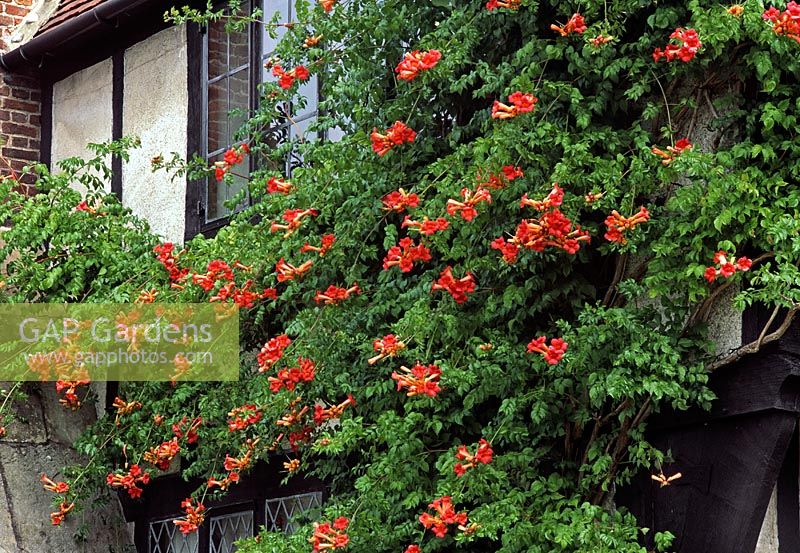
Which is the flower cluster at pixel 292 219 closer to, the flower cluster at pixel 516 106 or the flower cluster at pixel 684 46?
the flower cluster at pixel 516 106

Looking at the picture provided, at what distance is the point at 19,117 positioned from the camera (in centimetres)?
1029

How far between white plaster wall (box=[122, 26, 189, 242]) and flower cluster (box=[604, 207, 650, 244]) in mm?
4007

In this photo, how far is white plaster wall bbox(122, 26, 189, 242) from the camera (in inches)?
360

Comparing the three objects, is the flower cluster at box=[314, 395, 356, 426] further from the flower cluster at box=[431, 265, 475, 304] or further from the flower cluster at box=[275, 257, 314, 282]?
the flower cluster at box=[431, 265, 475, 304]

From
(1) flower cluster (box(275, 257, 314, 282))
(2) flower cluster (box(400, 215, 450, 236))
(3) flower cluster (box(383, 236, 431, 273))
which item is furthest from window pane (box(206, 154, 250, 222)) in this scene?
(2) flower cluster (box(400, 215, 450, 236))

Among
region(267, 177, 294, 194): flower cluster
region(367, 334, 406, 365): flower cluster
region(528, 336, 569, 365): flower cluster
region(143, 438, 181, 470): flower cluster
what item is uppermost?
region(267, 177, 294, 194): flower cluster

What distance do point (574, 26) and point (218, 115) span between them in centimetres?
358

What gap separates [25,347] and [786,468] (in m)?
4.66

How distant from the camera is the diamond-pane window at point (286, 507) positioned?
777 centimetres

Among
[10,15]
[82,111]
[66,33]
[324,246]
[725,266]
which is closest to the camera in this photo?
[725,266]

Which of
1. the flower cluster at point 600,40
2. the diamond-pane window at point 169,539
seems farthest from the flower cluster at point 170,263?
A: the flower cluster at point 600,40

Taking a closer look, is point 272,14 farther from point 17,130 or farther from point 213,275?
point 17,130

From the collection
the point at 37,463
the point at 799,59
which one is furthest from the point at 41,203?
the point at 799,59

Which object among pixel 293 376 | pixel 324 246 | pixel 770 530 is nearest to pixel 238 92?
pixel 324 246
